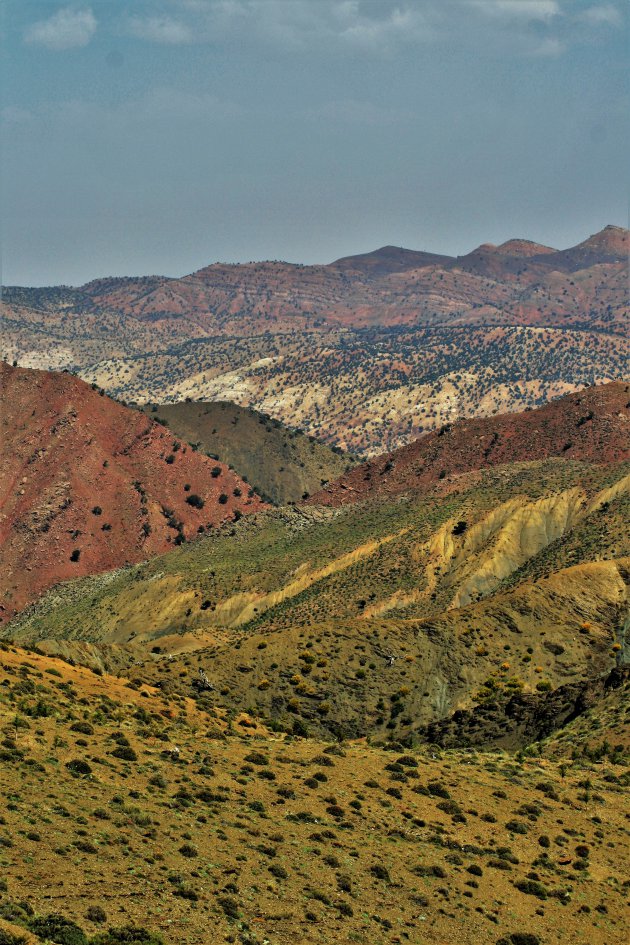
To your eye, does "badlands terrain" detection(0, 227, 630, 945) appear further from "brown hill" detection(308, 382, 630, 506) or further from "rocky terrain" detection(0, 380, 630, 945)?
"brown hill" detection(308, 382, 630, 506)

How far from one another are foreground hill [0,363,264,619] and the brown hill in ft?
104

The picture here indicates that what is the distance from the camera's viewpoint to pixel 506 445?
16662 centimetres

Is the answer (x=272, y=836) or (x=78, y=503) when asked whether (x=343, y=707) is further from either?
(x=78, y=503)

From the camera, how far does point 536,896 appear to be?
39031mm

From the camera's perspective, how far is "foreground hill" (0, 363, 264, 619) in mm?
170000

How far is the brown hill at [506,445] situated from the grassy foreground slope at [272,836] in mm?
102879

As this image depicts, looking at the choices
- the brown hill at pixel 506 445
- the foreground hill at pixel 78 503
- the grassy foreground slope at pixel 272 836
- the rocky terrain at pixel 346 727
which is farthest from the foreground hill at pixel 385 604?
the grassy foreground slope at pixel 272 836

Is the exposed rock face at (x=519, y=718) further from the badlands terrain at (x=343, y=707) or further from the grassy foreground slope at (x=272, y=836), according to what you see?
the grassy foreground slope at (x=272, y=836)

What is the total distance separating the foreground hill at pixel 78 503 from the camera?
170 m

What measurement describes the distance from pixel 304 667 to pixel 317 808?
35.8 m

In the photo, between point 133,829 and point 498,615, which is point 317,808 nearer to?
point 133,829

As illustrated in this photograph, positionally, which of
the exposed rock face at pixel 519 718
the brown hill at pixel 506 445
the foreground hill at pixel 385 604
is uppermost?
the brown hill at pixel 506 445

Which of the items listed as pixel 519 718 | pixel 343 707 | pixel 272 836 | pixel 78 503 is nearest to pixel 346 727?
pixel 343 707

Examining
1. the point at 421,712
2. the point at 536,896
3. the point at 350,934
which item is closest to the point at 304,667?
the point at 421,712
